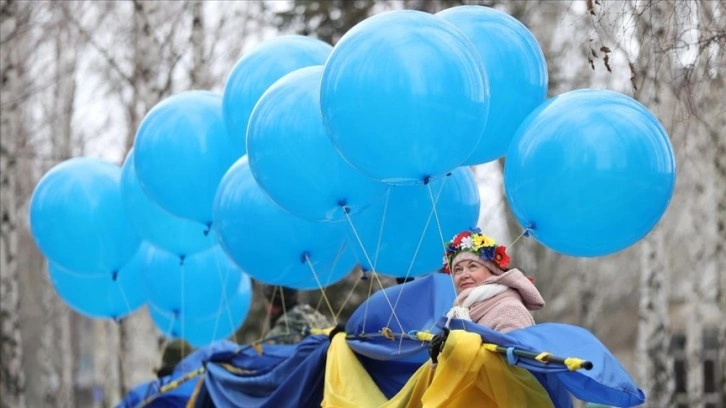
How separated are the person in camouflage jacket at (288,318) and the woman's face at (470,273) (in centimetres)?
202

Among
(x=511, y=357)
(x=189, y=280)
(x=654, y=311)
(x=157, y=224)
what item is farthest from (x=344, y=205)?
A: (x=654, y=311)

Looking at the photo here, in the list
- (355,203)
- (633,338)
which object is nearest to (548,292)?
(633,338)

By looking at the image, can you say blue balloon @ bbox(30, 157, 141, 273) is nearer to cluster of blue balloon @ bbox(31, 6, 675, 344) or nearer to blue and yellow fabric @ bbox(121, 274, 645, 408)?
cluster of blue balloon @ bbox(31, 6, 675, 344)

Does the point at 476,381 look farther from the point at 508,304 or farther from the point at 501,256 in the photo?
the point at 501,256

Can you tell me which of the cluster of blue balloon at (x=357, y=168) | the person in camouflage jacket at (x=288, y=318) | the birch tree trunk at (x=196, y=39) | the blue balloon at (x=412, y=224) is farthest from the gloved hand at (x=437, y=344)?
the birch tree trunk at (x=196, y=39)

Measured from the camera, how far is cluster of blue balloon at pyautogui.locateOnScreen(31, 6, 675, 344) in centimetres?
576

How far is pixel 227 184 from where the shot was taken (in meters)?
7.43

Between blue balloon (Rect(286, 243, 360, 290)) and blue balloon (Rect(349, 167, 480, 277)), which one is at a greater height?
blue balloon (Rect(349, 167, 480, 277))

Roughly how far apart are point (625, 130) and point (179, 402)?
4.44 m

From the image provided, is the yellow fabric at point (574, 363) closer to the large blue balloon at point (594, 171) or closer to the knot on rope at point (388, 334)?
the large blue balloon at point (594, 171)

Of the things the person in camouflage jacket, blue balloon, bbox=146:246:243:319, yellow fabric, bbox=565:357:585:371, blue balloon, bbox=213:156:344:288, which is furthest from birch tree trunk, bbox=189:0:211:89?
yellow fabric, bbox=565:357:585:371

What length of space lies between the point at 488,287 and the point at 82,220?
13.3 ft

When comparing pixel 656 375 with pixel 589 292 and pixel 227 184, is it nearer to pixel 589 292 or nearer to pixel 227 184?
pixel 589 292

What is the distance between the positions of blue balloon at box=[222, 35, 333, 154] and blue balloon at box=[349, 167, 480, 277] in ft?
4.13
